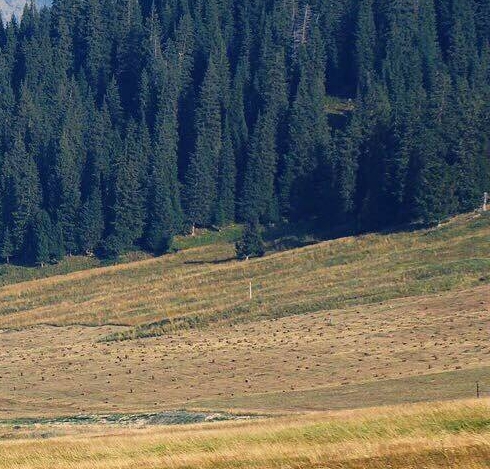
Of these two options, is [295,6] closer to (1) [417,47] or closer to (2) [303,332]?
(1) [417,47]

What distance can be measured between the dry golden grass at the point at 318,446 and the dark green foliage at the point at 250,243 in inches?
2677

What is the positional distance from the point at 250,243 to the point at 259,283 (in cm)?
1229

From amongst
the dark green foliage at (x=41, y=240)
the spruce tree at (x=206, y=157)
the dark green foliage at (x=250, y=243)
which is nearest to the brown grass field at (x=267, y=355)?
the dark green foliage at (x=250, y=243)

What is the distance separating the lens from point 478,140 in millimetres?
97312

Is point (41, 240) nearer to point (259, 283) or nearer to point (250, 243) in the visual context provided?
point (250, 243)

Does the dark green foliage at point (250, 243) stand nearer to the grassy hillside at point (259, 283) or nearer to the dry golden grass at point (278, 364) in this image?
the grassy hillside at point (259, 283)

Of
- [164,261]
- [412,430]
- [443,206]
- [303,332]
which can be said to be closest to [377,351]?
[303,332]

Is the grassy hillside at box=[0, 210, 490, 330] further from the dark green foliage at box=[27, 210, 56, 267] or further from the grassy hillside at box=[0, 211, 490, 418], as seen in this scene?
the dark green foliage at box=[27, 210, 56, 267]

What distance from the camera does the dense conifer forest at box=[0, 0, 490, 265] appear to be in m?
101

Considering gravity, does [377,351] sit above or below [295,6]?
below

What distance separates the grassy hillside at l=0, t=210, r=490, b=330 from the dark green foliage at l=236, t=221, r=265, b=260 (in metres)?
1.44

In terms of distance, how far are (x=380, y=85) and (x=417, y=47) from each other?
42.3 ft

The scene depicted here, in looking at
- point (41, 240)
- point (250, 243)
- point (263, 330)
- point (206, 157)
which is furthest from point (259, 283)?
point (206, 157)

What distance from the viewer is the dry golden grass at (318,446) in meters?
23.4
